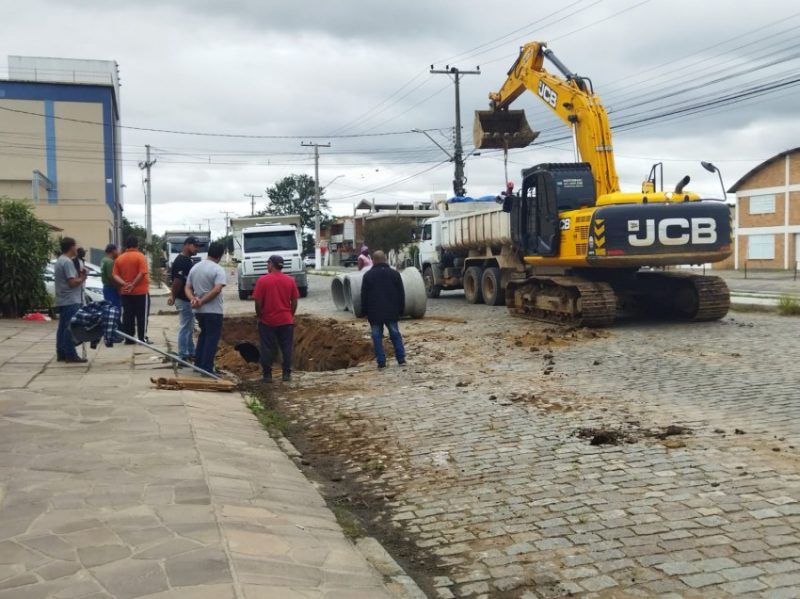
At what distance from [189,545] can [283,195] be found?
4823 inches

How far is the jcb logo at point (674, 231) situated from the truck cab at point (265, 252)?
587 inches

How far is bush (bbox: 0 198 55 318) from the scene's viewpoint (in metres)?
18.0

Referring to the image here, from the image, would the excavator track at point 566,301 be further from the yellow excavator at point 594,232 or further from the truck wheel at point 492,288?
the truck wheel at point 492,288

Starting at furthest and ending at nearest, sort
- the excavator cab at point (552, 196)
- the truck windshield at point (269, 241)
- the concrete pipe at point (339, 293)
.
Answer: the truck windshield at point (269, 241) → the concrete pipe at point (339, 293) → the excavator cab at point (552, 196)

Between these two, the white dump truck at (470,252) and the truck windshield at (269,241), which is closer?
the white dump truck at (470,252)

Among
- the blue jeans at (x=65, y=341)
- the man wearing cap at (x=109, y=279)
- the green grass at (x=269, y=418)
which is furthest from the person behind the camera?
the man wearing cap at (x=109, y=279)

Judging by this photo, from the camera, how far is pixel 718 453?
6.55m

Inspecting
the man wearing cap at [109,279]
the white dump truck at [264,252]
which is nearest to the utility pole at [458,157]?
the white dump truck at [264,252]

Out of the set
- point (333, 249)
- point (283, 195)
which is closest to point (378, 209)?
point (333, 249)

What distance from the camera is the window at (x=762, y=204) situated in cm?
5178

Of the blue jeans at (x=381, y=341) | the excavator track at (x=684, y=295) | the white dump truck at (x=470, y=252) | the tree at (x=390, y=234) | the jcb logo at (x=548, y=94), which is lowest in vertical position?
the blue jeans at (x=381, y=341)

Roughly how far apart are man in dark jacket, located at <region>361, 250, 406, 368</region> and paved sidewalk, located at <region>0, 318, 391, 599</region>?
→ 3.61m

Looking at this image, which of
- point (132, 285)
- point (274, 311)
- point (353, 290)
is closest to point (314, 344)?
point (353, 290)

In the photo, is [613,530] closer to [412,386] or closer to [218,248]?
[412,386]
